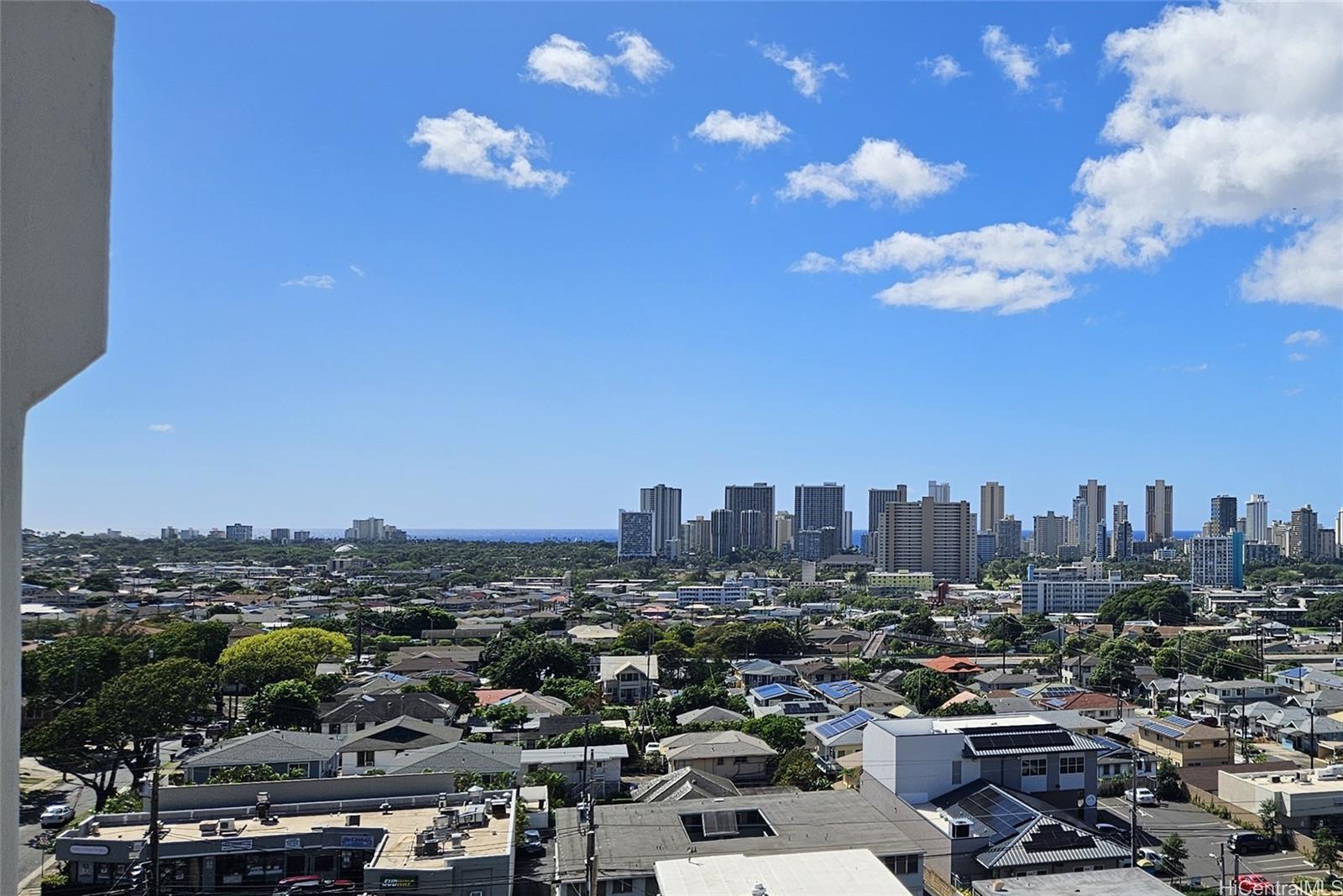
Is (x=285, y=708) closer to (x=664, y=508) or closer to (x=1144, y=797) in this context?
(x=1144, y=797)

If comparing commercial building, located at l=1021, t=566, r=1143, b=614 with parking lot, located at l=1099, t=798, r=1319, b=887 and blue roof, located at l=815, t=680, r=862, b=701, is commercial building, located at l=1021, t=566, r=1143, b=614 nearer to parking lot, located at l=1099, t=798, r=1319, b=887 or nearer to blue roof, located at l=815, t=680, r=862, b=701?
blue roof, located at l=815, t=680, r=862, b=701

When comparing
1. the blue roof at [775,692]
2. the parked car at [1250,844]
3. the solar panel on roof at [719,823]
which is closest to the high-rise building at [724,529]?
the blue roof at [775,692]

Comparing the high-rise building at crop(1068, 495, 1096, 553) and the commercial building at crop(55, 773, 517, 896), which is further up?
the high-rise building at crop(1068, 495, 1096, 553)

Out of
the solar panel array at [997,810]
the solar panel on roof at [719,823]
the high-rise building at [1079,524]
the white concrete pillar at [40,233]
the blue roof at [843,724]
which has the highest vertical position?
the white concrete pillar at [40,233]

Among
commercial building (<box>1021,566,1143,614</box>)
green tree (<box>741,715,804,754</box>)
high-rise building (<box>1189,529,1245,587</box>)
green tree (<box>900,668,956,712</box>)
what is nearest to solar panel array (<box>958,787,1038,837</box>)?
green tree (<box>741,715,804,754</box>)

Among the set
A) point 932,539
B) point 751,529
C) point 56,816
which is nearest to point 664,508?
point 751,529

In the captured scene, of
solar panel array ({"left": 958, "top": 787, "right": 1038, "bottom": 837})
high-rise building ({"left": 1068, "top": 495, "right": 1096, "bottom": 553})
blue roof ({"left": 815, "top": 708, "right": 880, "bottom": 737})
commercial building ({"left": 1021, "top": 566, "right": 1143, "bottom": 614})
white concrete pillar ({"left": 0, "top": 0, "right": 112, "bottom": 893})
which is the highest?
white concrete pillar ({"left": 0, "top": 0, "right": 112, "bottom": 893})

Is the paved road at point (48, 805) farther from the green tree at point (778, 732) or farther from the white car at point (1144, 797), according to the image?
the white car at point (1144, 797)
